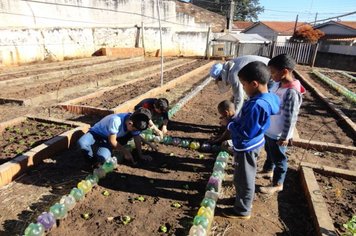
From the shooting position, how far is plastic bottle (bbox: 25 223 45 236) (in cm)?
264

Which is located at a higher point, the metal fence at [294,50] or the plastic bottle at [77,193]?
the metal fence at [294,50]

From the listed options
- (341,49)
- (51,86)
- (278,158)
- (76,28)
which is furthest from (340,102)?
(341,49)

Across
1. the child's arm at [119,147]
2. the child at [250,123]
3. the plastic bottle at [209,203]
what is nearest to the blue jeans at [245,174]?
the child at [250,123]

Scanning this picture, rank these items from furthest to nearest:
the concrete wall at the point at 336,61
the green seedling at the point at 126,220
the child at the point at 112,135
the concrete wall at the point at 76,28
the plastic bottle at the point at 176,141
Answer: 1. the concrete wall at the point at 336,61
2. the concrete wall at the point at 76,28
3. the plastic bottle at the point at 176,141
4. the child at the point at 112,135
5. the green seedling at the point at 126,220

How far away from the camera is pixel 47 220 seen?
281cm

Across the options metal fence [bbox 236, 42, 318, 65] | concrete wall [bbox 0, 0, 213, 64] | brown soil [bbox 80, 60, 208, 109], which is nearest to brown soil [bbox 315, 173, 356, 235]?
brown soil [bbox 80, 60, 208, 109]

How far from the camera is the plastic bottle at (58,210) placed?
2.94m

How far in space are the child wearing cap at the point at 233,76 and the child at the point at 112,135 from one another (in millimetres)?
1672

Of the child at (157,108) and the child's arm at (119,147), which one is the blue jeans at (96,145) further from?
the child at (157,108)

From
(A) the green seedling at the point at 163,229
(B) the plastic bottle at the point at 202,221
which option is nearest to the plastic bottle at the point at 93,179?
(A) the green seedling at the point at 163,229

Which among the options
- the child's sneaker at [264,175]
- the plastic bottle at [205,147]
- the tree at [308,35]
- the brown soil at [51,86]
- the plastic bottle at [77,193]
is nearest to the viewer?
the plastic bottle at [77,193]

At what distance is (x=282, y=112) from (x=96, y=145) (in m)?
2.47

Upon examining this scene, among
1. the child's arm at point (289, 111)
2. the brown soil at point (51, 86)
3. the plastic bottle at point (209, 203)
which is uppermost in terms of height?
the child's arm at point (289, 111)

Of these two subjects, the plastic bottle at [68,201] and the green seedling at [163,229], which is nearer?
the green seedling at [163,229]
